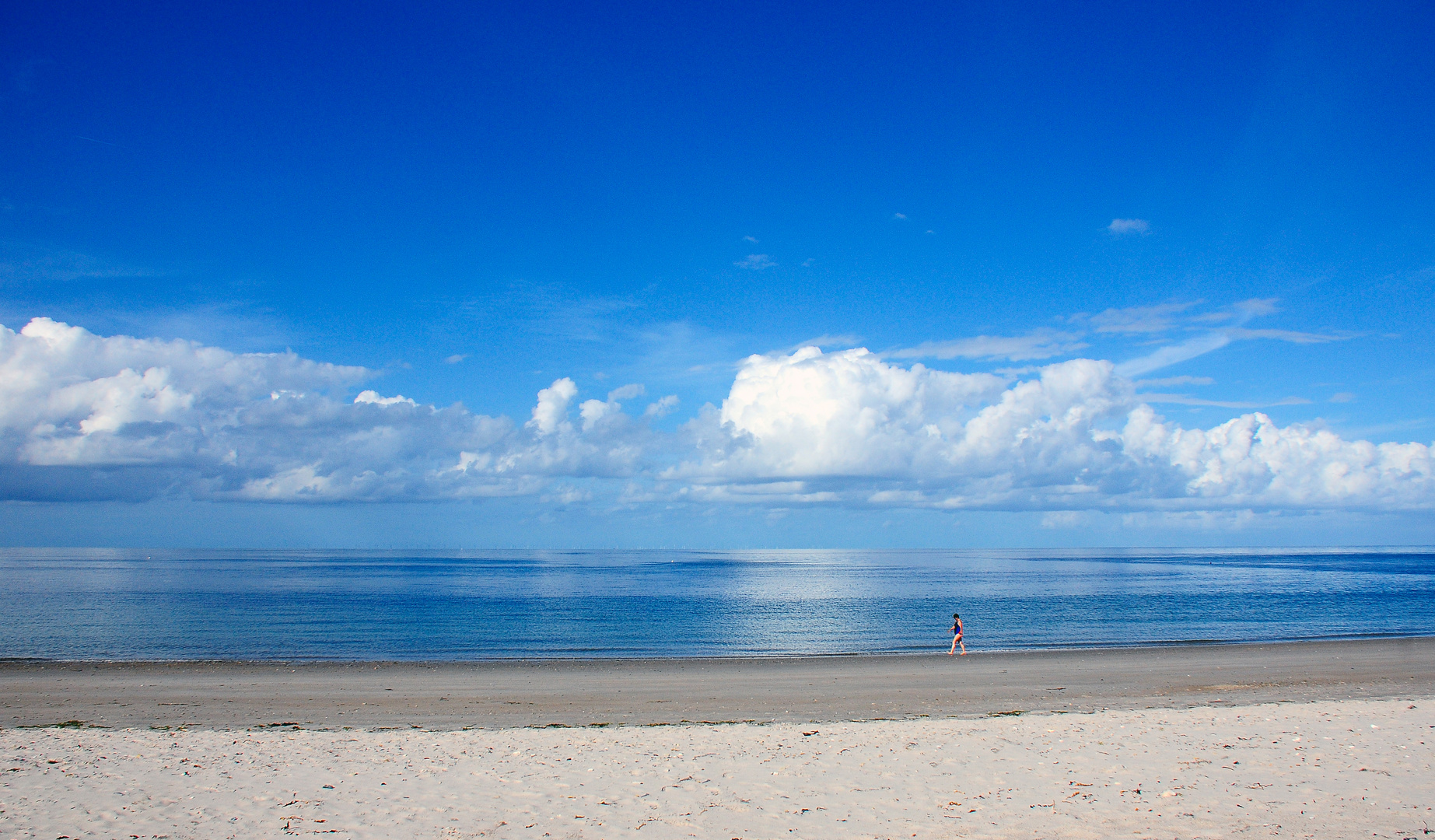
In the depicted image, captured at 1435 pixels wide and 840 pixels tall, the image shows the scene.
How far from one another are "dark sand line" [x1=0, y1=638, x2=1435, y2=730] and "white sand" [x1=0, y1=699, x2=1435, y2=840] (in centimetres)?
458

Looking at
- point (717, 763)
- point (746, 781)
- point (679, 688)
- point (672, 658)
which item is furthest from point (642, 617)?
point (746, 781)

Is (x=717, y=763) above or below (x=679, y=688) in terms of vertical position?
above

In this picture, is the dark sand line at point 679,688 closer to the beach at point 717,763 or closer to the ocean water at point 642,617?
the beach at point 717,763

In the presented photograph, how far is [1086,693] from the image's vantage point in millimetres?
25719

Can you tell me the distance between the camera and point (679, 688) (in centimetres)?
2752

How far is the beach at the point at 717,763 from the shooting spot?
11.5m

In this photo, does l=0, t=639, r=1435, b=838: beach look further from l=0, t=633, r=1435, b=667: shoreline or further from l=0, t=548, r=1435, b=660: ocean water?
l=0, t=548, r=1435, b=660: ocean water

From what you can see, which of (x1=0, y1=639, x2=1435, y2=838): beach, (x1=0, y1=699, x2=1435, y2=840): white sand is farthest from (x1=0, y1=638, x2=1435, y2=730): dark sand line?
(x1=0, y1=699, x2=1435, y2=840): white sand

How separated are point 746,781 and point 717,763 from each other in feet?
4.07

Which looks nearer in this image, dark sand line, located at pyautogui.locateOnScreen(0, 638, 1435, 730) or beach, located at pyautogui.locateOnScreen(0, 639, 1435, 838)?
beach, located at pyautogui.locateOnScreen(0, 639, 1435, 838)

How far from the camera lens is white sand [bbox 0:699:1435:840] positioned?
1140 cm

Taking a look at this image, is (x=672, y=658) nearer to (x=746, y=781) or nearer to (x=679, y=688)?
(x=679, y=688)

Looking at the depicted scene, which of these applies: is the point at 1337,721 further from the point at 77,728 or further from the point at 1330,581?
the point at 1330,581

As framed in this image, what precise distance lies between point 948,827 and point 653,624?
44565 millimetres
